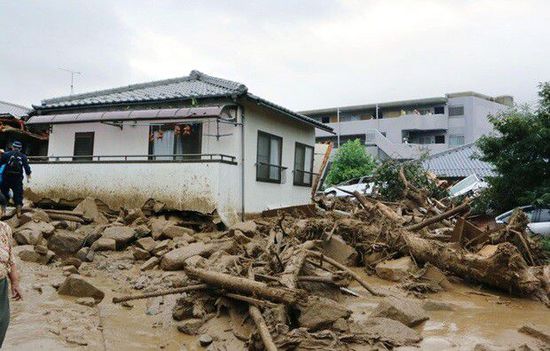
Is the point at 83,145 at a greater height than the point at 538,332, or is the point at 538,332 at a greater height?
the point at 83,145

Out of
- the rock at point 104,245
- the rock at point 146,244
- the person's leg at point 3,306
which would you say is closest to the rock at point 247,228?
the rock at point 146,244

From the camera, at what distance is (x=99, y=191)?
13492mm

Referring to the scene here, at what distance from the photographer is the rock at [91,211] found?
12.1 m

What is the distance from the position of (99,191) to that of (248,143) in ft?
15.1

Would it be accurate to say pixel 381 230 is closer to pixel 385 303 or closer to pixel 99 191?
pixel 385 303

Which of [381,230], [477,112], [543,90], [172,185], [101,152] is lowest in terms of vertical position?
[381,230]

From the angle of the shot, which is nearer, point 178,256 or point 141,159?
point 178,256

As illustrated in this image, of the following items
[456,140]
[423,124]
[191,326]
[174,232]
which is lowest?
[191,326]

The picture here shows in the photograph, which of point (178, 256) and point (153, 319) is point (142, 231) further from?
point (153, 319)

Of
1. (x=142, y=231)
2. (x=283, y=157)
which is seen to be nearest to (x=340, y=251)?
(x=142, y=231)

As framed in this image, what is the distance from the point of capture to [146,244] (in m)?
10.3

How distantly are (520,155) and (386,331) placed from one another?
1211 centimetres

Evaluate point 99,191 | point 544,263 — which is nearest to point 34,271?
point 99,191

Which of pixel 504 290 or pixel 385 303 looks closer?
pixel 385 303
